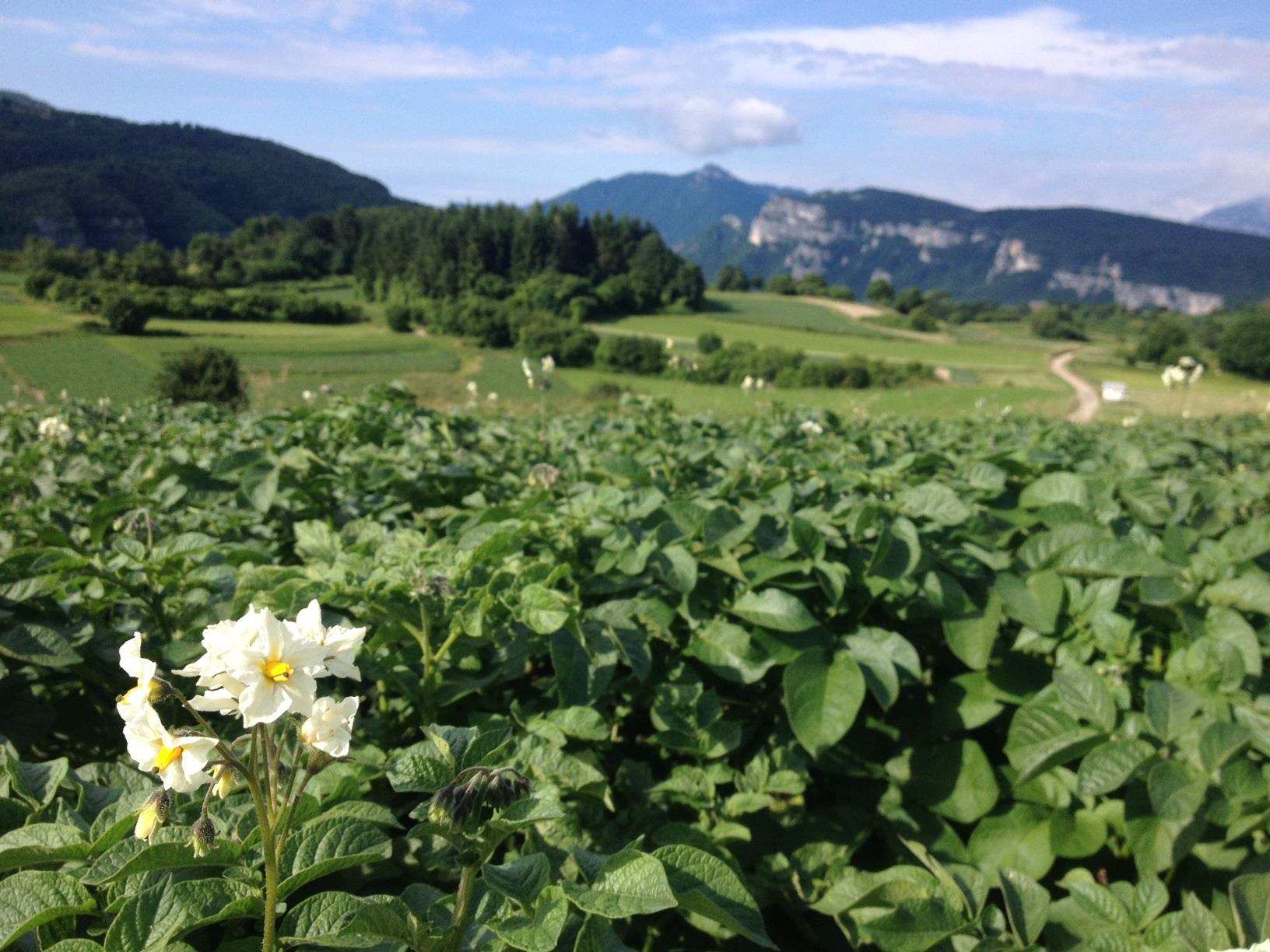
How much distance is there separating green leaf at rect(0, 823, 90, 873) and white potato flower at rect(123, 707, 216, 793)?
0.40 meters

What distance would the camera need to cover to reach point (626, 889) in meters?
1.15

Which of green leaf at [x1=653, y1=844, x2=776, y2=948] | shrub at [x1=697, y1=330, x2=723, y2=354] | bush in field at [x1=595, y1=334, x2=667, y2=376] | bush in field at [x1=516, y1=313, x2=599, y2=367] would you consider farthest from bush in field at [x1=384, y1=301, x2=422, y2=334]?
green leaf at [x1=653, y1=844, x2=776, y2=948]

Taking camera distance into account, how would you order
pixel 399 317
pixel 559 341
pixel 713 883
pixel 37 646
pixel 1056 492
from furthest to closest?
1. pixel 399 317
2. pixel 559 341
3. pixel 1056 492
4. pixel 37 646
5. pixel 713 883

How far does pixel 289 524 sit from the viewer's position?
117 inches

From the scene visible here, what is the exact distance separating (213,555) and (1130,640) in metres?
2.67

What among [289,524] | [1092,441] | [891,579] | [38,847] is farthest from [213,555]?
[1092,441]

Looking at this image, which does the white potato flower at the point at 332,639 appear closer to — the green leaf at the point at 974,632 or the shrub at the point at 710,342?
the green leaf at the point at 974,632

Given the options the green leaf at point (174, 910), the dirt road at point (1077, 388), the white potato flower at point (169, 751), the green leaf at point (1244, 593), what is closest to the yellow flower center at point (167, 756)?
the white potato flower at point (169, 751)

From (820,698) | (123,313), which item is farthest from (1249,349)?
(123,313)

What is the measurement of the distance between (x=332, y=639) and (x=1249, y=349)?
8214 centimetres

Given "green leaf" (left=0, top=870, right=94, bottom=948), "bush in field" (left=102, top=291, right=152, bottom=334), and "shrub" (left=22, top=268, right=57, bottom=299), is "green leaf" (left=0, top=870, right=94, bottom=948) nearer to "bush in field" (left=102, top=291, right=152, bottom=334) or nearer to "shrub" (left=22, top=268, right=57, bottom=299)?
"bush in field" (left=102, top=291, right=152, bottom=334)

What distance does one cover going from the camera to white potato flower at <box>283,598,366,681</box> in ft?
3.42

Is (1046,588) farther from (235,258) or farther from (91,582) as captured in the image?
(235,258)

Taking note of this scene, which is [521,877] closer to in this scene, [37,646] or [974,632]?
[37,646]
